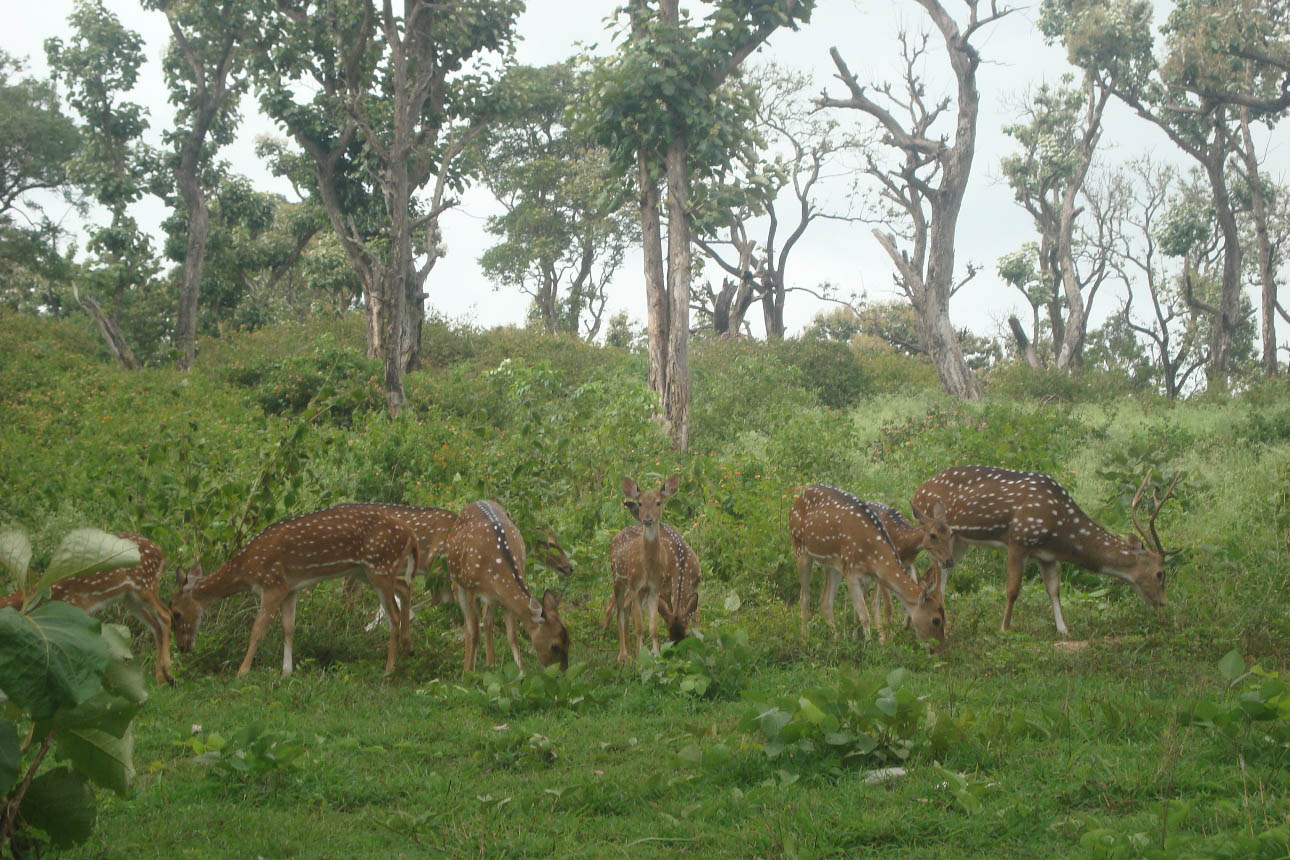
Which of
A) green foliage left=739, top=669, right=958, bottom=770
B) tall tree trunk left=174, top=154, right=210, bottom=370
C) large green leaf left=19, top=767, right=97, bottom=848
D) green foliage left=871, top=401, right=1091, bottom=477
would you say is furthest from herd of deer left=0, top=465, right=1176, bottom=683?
tall tree trunk left=174, top=154, right=210, bottom=370

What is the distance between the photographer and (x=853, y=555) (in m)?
9.90

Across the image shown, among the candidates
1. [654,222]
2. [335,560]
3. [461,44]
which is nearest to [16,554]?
[335,560]

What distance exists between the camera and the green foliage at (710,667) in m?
8.12

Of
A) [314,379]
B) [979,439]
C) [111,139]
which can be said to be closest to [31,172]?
[111,139]

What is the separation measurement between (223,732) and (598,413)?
446 inches

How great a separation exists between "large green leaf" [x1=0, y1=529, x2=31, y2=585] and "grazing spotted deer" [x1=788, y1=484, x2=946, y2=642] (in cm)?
691

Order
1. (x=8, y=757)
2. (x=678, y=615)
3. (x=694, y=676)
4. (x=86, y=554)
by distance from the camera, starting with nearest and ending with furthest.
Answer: (x=8, y=757) < (x=86, y=554) < (x=694, y=676) < (x=678, y=615)

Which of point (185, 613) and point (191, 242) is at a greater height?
point (191, 242)

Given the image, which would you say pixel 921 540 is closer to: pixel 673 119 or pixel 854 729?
pixel 854 729

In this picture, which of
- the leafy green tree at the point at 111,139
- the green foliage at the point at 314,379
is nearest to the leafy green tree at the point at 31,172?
the leafy green tree at the point at 111,139

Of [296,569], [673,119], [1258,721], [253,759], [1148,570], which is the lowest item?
[1258,721]

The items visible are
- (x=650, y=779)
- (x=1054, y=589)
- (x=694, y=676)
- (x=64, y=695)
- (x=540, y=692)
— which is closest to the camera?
(x=64, y=695)

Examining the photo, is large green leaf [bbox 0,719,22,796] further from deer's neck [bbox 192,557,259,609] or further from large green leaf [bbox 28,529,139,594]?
deer's neck [bbox 192,557,259,609]

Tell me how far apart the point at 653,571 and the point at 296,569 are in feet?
9.08
